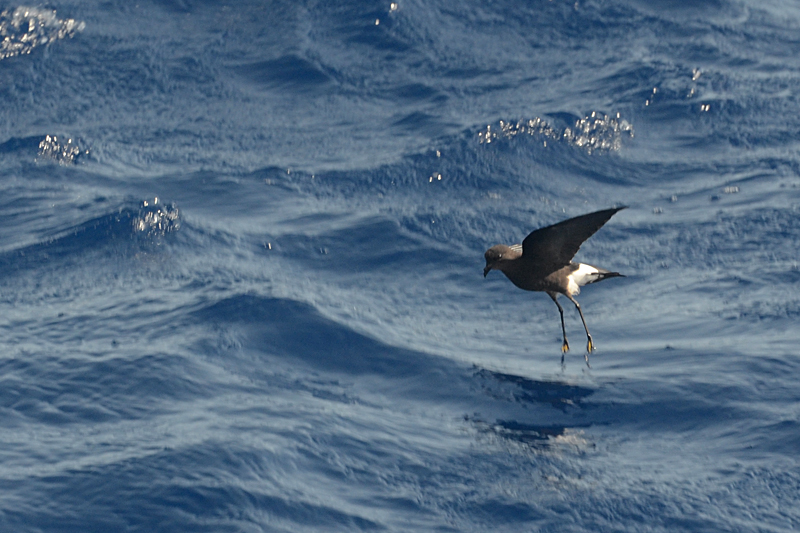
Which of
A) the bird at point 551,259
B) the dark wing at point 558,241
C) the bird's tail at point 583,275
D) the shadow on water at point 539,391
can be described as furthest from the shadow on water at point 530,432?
the bird's tail at point 583,275

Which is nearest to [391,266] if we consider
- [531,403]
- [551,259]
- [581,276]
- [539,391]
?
[581,276]

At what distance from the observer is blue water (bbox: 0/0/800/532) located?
802 centimetres

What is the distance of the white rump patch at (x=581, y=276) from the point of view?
10.2m

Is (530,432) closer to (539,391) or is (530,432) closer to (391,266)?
(539,391)

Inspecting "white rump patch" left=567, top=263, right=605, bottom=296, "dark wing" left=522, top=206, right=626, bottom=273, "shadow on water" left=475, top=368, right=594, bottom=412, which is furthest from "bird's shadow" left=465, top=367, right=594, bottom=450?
"dark wing" left=522, top=206, right=626, bottom=273

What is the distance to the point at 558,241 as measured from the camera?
9391mm

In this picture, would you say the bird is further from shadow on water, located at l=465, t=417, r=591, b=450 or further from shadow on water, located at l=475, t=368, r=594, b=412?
shadow on water, located at l=465, t=417, r=591, b=450

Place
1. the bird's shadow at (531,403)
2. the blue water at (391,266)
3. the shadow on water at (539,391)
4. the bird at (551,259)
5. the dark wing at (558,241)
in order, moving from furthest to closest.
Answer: the shadow on water at (539,391) < the bird at (551,259) < the dark wing at (558,241) < the bird's shadow at (531,403) < the blue water at (391,266)

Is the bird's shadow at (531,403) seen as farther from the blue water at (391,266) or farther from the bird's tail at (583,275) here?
the bird's tail at (583,275)

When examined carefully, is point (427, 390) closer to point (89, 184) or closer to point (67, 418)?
point (67, 418)

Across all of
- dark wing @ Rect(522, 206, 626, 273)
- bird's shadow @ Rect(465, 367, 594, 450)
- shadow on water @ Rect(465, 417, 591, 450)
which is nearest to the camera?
shadow on water @ Rect(465, 417, 591, 450)

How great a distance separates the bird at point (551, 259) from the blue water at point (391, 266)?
2.96 feet

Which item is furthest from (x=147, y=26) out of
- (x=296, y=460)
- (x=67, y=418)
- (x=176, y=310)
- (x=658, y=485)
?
(x=658, y=485)

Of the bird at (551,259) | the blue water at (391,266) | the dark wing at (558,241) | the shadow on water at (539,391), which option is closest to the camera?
the blue water at (391,266)
